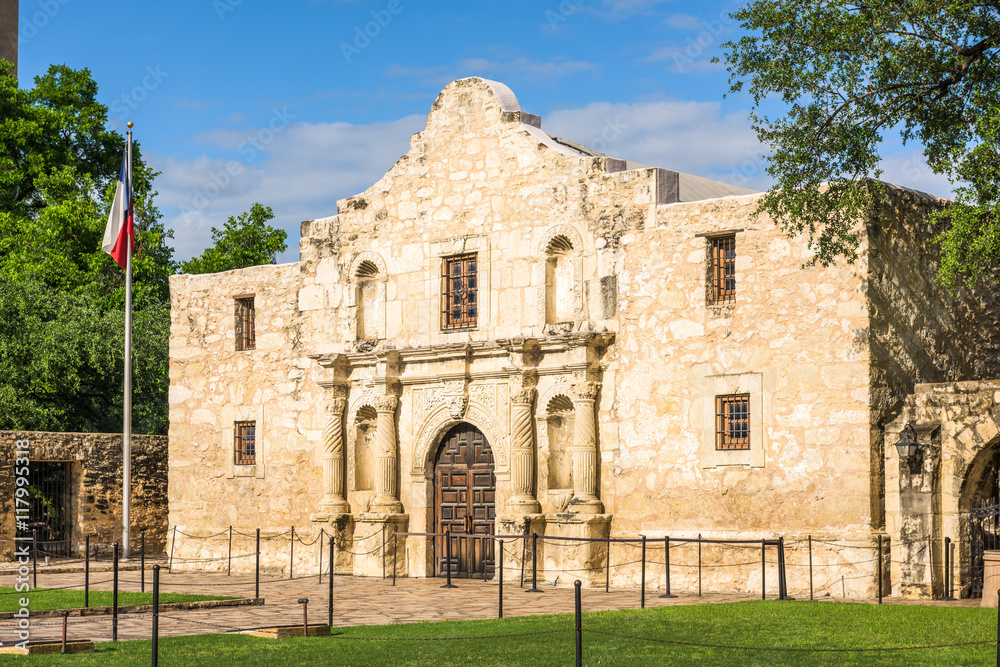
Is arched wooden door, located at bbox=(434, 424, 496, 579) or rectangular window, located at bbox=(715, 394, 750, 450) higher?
rectangular window, located at bbox=(715, 394, 750, 450)

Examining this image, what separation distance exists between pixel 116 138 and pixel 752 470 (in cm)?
2424

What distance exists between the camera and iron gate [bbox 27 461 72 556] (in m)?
25.1

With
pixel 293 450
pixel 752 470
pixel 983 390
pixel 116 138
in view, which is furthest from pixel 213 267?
pixel 983 390

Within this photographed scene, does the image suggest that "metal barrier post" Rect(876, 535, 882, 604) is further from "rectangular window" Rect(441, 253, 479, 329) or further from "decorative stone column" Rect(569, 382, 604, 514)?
"rectangular window" Rect(441, 253, 479, 329)

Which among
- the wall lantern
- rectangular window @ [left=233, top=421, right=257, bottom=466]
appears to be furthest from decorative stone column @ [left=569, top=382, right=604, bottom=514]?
rectangular window @ [left=233, top=421, right=257, bottom=466]

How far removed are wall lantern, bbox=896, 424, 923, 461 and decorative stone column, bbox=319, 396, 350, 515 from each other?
9.39m

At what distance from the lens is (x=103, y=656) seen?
11461mm

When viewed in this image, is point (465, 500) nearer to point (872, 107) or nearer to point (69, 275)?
point (872, 107)

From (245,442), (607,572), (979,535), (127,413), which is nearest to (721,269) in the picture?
(607,572)

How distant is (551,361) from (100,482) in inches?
420

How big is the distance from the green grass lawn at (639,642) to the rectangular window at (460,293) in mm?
7553

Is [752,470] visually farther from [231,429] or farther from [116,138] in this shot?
[116,138]

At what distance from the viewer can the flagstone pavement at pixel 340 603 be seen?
14.0 m

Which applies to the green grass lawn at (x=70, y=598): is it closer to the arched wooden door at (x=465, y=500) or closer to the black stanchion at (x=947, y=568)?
the arched wooden door at (x=465, y=500)
